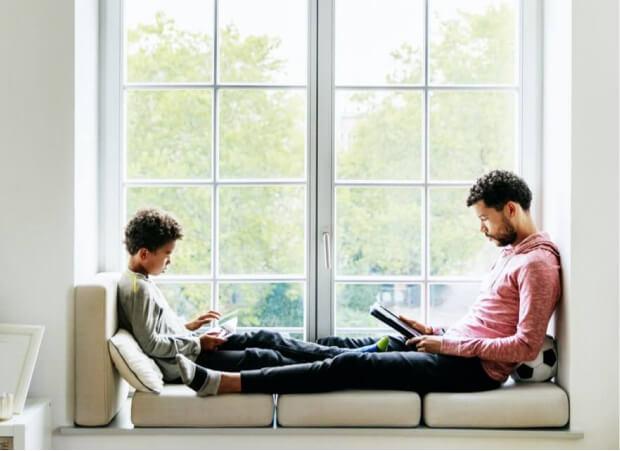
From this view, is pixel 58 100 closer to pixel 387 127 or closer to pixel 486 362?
pixel 387 127

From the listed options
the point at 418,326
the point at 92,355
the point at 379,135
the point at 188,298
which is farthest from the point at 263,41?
the point at 92,355

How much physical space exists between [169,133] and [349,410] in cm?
143

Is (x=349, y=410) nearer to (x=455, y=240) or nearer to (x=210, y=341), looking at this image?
(x=210, y=341)

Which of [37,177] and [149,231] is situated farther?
[149,231]

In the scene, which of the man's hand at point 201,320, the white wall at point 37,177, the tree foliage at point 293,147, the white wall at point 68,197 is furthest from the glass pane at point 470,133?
the white wall at point 37,177

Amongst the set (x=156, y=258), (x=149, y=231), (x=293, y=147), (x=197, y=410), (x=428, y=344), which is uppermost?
(x=293, y=147)

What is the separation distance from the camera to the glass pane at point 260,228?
133 inches

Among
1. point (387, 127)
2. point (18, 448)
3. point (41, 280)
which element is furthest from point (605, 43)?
point (18, 448)

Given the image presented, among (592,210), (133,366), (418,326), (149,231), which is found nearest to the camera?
(133,366)

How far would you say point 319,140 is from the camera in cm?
334

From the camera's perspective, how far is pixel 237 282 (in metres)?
3.38

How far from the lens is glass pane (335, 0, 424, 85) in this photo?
11.1 ft

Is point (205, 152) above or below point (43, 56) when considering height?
below

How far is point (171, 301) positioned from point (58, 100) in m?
1.00
